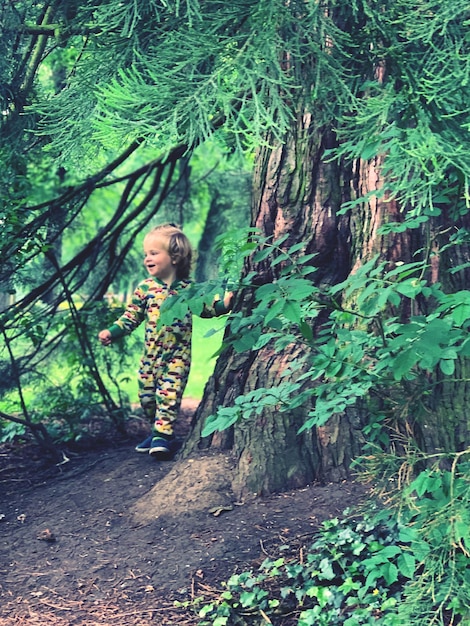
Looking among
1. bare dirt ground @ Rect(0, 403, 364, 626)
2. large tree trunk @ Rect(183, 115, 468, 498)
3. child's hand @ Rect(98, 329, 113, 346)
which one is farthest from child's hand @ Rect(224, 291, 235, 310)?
child's hand @ Rect(98, 329, 113, 346)

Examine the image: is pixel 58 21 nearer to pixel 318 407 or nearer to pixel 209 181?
pixel 318 407

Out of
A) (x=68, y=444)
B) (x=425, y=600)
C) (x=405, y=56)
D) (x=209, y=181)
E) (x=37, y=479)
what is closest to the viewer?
(x=425, y=600)

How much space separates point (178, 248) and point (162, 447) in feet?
4.37

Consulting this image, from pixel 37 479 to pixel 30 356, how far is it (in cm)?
105

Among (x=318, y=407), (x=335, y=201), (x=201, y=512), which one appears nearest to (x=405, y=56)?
(x=335, y=201)

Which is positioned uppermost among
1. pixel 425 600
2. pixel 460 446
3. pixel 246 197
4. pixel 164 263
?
pixel 246 197

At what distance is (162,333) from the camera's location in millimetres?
4582

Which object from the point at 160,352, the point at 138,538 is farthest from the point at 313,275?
the point at 138,538

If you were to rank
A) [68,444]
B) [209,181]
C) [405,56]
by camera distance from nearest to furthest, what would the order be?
[405,56] → [68,444] → [209,181]

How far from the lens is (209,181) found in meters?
8.16

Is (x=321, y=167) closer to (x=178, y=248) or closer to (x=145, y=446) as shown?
(x=178, y=248)

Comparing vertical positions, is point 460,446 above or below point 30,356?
below

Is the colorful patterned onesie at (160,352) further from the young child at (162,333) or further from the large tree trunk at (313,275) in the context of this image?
the large tree trunk at (313,275)

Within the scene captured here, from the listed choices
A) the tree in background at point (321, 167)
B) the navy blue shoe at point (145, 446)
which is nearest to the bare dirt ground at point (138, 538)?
the tree in background at point (321, 167)
